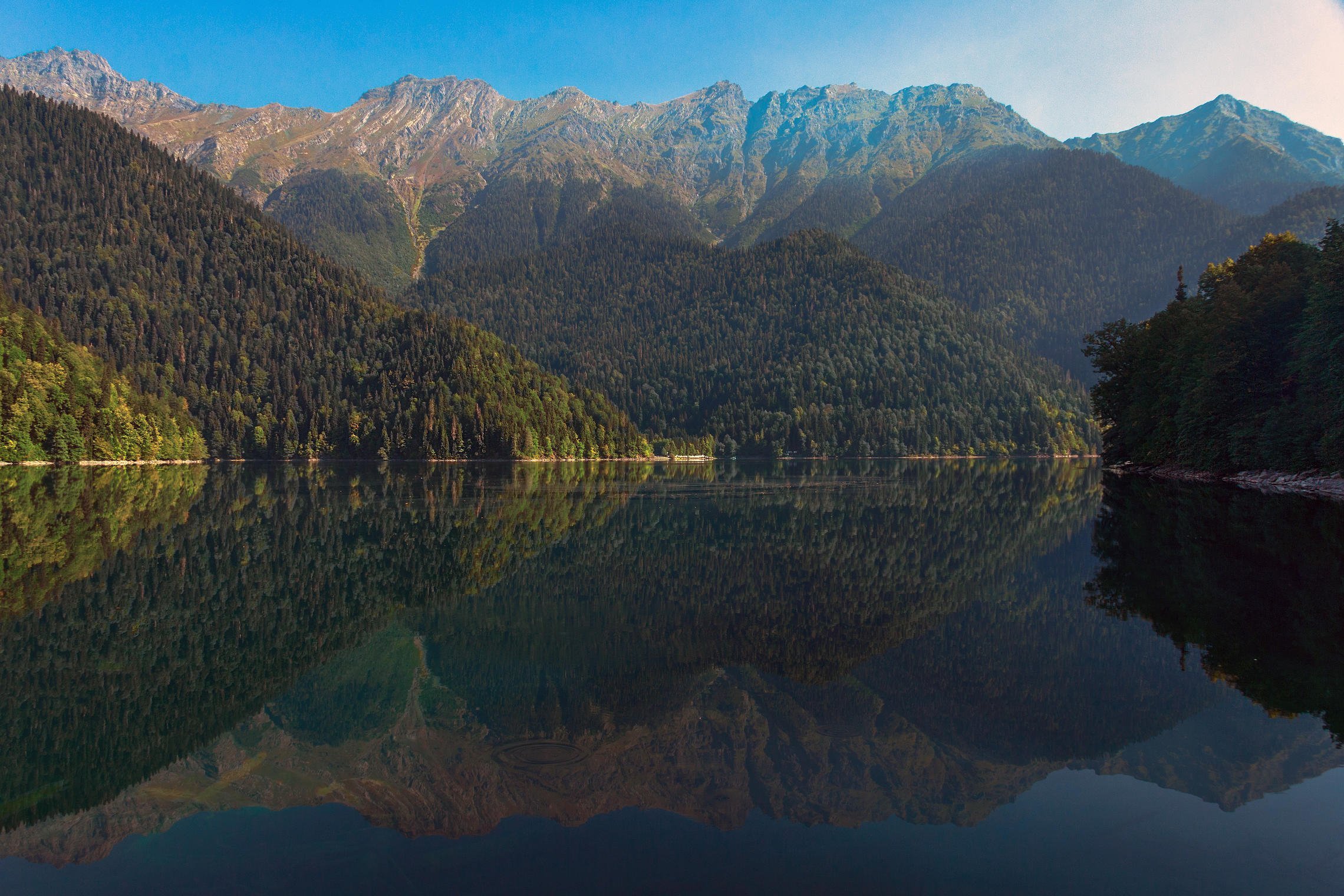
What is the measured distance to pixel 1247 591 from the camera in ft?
77.8

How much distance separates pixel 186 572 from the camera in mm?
28234

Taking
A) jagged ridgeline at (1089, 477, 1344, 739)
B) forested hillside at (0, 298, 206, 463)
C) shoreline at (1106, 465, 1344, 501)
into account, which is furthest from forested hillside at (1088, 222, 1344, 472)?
forested hillside at (0, 298, 206, 463)

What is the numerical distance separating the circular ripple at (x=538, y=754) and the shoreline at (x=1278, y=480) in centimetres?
5953

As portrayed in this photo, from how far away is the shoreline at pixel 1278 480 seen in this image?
58938 mm

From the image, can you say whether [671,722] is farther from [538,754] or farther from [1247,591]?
[1247,591]

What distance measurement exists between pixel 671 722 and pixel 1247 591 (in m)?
19.2

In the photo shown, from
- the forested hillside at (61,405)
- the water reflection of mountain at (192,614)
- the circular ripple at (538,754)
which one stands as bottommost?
the circular ripple at (538,754)

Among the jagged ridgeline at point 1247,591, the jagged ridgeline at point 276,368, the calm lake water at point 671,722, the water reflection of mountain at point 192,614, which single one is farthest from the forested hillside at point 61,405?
the jagged ridgeline at point 1247,591

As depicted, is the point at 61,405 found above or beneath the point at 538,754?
above

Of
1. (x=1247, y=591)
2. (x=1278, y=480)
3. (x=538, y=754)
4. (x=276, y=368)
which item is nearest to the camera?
(x=538, y=754)

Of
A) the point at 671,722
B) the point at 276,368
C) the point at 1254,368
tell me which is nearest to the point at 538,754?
the point at 671,722

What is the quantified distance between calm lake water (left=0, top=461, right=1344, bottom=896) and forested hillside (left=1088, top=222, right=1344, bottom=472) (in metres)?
38.1

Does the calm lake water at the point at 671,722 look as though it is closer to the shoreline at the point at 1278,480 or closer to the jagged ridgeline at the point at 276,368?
the shoreline at the point at 1278,480

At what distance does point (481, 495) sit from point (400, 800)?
60.4m
